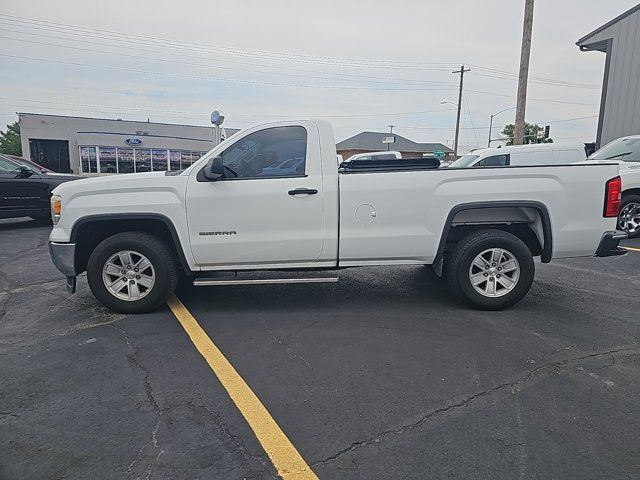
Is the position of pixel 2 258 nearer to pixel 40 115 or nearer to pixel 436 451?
pixel 436 451

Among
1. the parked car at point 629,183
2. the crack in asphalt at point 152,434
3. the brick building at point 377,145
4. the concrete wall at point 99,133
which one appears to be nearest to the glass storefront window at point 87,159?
the concrete wall at point 99,133

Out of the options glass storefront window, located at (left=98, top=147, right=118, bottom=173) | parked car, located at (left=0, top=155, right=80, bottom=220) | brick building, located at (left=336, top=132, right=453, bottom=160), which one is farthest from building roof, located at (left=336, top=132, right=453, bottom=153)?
parked car, located at (left=0, top=155, right=80, bottom=220)

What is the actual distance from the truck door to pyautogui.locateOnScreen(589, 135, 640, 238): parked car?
7.07 m

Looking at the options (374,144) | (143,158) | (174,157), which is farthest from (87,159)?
(374,144)

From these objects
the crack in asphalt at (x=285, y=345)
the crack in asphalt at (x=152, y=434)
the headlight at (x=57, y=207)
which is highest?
the headlight at (x=57, y=207)

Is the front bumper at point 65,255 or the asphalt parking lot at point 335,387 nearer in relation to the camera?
the asphalt parking lot at point 335,387

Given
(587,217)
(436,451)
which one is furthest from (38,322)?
(587,217)

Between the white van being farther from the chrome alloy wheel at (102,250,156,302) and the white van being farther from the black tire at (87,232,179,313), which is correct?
the chrome alloy wheel at (102,250,156,302)

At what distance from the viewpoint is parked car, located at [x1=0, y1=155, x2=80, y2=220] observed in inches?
387

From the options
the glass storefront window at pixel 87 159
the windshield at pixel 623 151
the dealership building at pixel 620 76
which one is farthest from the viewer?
the glass storefront window at pixel 87 159

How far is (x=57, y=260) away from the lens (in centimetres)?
459

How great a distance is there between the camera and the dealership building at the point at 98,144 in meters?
36.4

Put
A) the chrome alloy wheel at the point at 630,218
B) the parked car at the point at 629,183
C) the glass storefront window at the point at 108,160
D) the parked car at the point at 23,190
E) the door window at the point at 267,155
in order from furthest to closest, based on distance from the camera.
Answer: the glass storefront window at the point at 108,160
the parked car at the point at 23,190
the chrome alloy wheel at the point at 630,218
the parked car at the point at 629,183
the door window at the point at 267,155

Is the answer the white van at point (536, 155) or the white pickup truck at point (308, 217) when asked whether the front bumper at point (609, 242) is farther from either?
the white van at point (536, 155)
